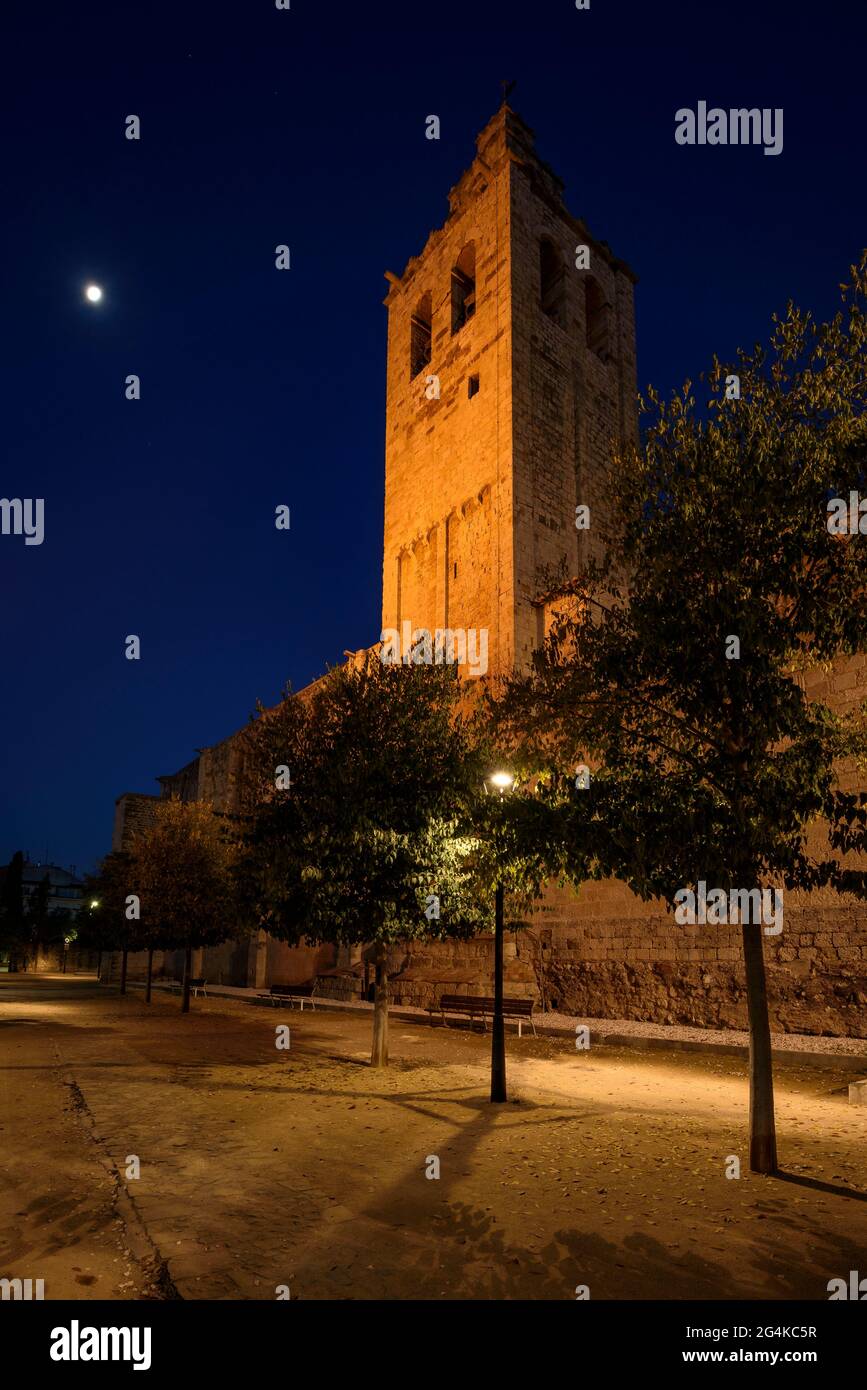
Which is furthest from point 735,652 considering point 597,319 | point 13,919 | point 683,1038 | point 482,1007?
point 13,919

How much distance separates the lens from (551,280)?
32.2 metres

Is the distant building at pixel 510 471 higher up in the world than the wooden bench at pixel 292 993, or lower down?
higher up

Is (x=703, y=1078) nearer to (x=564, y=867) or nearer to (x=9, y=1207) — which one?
(x=564, y=867)

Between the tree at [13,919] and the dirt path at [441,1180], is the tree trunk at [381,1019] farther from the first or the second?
the tree at [13,919]

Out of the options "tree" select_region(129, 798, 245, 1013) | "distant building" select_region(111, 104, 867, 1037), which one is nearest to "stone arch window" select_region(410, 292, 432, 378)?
"distant building" select_region(111, 104, 867, 1037)

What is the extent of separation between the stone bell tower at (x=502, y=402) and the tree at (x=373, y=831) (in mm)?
12812

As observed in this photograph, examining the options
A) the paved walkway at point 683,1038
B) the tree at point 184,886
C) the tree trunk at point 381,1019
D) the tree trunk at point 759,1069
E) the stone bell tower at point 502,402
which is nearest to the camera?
the tree trunk at point 759,1069

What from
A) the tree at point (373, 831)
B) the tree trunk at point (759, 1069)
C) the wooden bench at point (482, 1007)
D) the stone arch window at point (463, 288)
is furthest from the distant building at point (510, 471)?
the tree trunk at point (759, 1069)

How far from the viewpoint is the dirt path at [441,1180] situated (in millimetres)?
4559

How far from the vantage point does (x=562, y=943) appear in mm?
19812

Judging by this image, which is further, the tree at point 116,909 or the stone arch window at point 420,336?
the stone arch window at point 420,336

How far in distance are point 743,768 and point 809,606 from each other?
→ 1582 millimetres

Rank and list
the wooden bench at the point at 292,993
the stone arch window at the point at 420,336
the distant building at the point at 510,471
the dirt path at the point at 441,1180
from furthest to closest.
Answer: the stone arch window at the point at 420,336, the wooden bench at the point at 292,993, the distant building at the point at 510,471, the dirt path at the point at 441,1180
